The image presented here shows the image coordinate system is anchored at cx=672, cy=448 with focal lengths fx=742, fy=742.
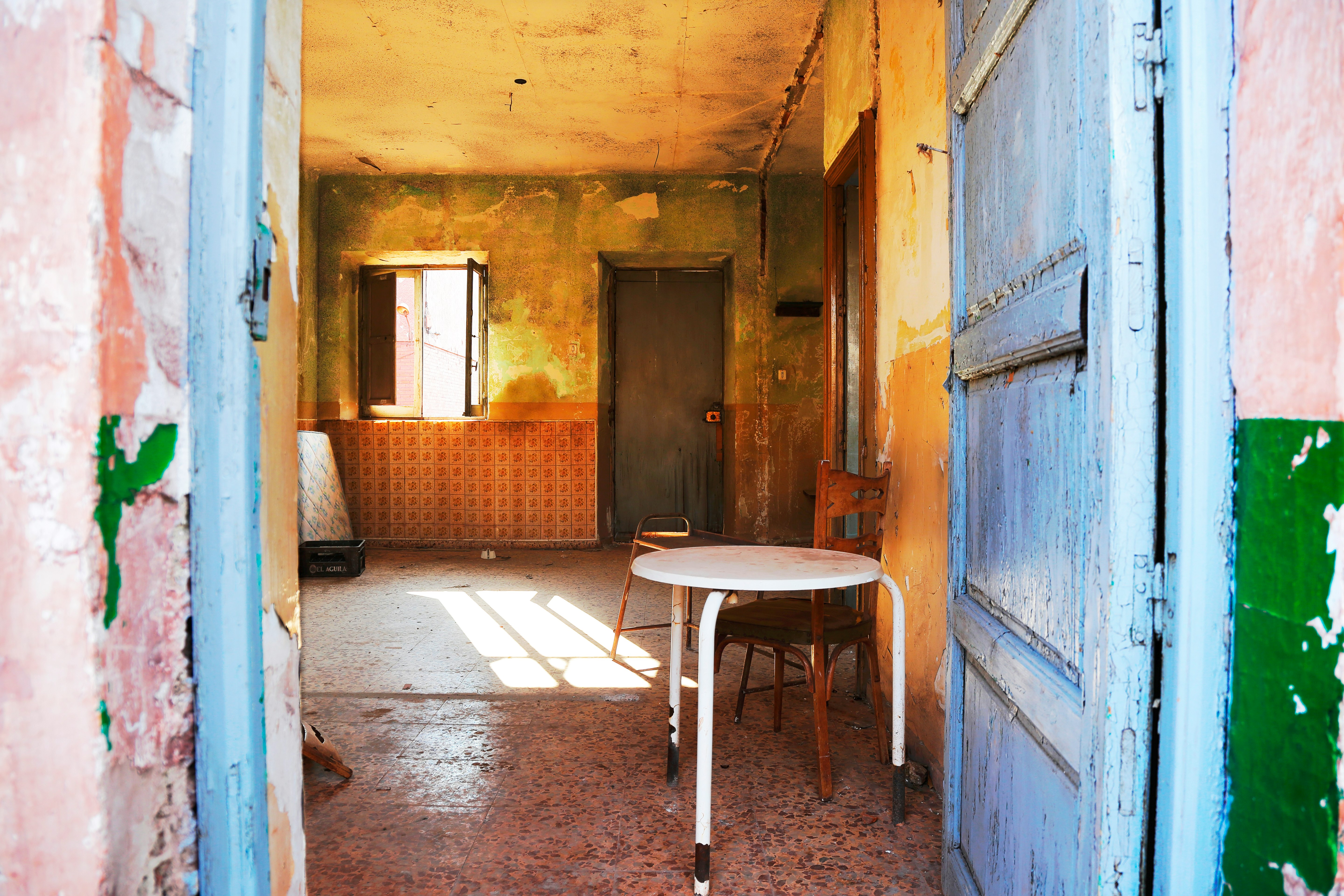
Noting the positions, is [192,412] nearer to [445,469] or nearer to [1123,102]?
[1123,102]

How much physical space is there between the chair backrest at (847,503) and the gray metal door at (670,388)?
15.0ft

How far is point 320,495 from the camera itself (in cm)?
621

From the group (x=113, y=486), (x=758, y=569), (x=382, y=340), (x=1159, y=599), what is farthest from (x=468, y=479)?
(x=1159, y=599)

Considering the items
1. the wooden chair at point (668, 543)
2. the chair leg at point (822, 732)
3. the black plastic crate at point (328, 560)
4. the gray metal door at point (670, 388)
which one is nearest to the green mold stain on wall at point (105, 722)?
the chair leg at point (822, 732)

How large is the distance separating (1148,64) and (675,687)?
1.69 meters

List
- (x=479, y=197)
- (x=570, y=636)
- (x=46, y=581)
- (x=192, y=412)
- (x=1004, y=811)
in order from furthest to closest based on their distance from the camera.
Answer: (x=479, y=197) < (x=570, y=636) < (x=1004, y=811) < (x=192, y=412) < (x=46, y=581)

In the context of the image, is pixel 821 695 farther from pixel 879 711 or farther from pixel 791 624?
Result: pixel 879 711

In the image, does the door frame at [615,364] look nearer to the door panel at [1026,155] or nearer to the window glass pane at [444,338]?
the window glass pane at [444,338]

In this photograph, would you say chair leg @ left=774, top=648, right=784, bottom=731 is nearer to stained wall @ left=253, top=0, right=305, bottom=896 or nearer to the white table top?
the white table top

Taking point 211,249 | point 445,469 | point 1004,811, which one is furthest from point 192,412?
point 445,469

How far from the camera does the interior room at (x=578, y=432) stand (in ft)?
6.42

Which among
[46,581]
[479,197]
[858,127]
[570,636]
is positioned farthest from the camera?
[479,197]

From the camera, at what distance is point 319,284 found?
6.85 metres

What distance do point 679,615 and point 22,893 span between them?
4.91 ft
